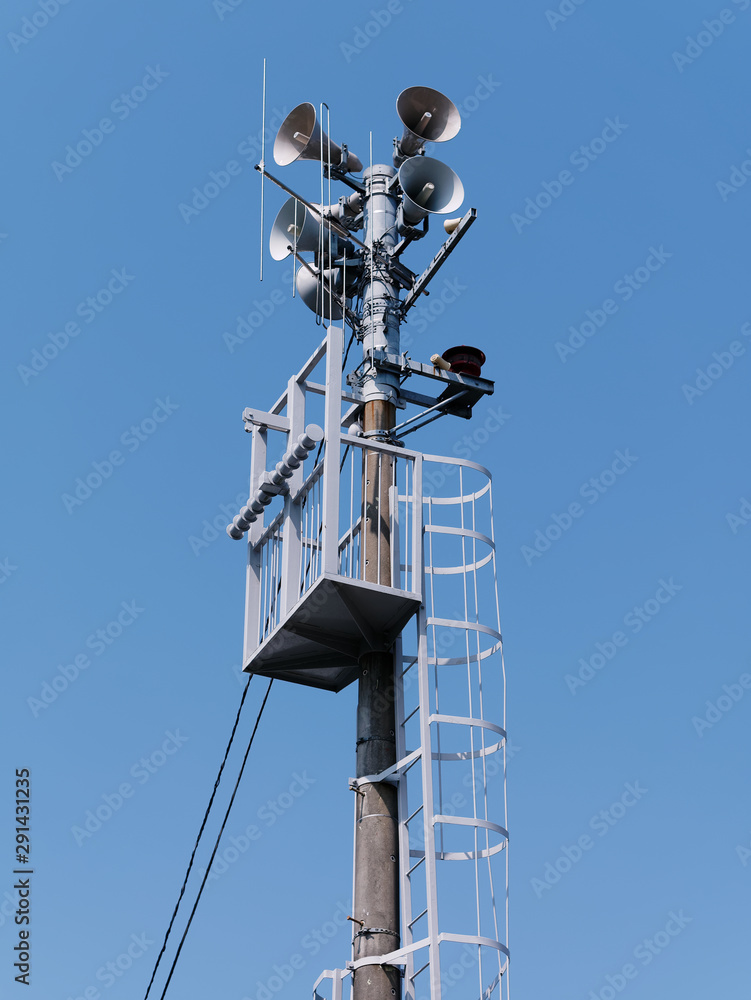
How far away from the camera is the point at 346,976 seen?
13.3 meters

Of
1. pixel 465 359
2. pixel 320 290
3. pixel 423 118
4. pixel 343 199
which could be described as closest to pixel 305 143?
pixel 343 199

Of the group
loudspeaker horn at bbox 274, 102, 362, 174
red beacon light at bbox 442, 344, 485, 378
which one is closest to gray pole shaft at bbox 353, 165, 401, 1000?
red beacon light at bbox 442, 344, 485, 378

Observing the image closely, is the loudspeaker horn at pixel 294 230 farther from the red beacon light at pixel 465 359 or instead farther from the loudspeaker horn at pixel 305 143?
the red beacon light at pixel 465 359

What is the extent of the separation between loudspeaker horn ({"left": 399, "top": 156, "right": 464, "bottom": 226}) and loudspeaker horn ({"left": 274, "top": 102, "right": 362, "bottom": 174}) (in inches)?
Answer: 42.2

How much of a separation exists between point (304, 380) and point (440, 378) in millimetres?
1812

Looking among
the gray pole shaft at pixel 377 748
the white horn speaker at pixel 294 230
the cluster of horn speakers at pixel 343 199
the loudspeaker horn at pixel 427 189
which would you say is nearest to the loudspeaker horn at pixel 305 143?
the cluster of horn speakers at pixel 343 199

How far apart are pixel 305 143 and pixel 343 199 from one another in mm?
912

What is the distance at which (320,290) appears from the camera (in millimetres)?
17469

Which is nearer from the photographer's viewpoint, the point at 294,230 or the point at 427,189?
the point at 427,189

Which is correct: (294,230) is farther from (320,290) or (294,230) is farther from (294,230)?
(320,290)

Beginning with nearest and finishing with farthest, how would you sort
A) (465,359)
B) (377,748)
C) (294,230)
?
(377,748) → (465,359) → (294,230)

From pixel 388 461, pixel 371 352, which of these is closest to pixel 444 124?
pixel 371 352

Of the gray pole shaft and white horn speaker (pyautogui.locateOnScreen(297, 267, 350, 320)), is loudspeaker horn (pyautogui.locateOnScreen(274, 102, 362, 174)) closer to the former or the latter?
white horn speaker (pyautogui.locateOnScreen(297, 267, 350, 320))

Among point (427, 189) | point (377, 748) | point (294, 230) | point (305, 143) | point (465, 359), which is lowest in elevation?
point (377, 748)
